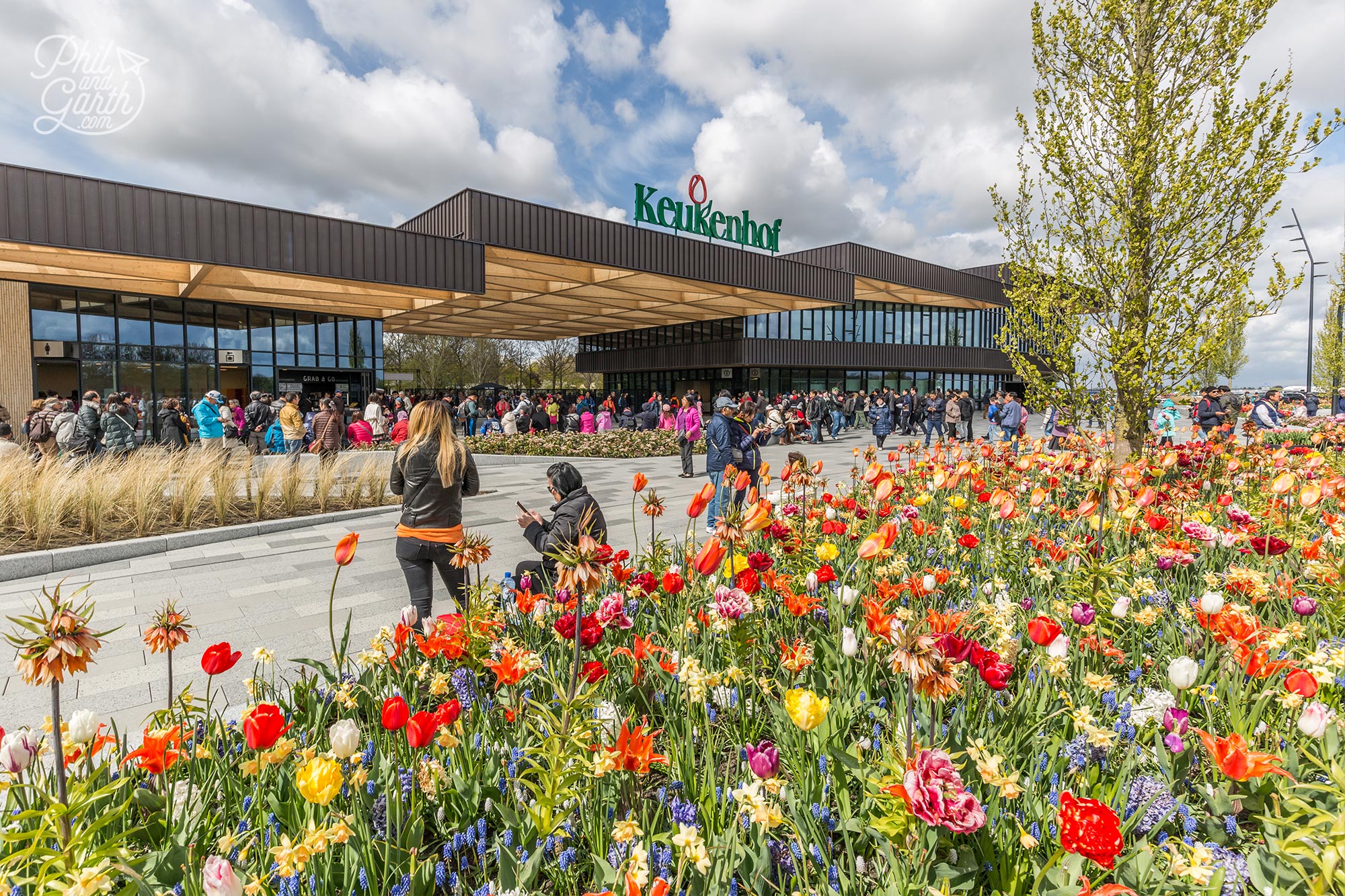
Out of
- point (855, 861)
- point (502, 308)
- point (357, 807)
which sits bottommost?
point (855, 861)

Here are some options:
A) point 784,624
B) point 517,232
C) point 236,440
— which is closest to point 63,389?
point 236,440

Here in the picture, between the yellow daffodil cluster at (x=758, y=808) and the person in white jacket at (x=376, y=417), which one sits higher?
the person in white jacket at (x=376, y=417)

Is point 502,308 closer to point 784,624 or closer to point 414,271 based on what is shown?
point 414,271

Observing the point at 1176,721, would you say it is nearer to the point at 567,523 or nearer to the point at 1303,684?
the point at 1303,684

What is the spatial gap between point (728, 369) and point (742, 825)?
116 feet

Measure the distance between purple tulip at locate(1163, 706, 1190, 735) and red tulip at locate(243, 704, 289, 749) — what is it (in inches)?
94.7

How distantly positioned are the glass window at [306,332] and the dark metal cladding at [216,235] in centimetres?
1183

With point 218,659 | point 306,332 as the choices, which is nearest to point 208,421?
point 306,332

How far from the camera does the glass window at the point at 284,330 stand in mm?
23922

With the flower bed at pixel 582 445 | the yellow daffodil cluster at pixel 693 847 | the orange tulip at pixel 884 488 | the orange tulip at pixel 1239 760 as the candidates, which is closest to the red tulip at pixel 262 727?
the yellow daffodil cluster at pixel 693 847

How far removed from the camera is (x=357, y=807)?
163 centimetres

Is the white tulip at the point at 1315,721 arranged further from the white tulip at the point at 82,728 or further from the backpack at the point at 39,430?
the backpack at the point at 39,430

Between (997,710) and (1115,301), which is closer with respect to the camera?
(997,710)

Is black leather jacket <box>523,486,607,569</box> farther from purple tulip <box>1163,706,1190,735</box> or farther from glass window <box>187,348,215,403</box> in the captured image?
glass window <box>187,348,215,403</box>
